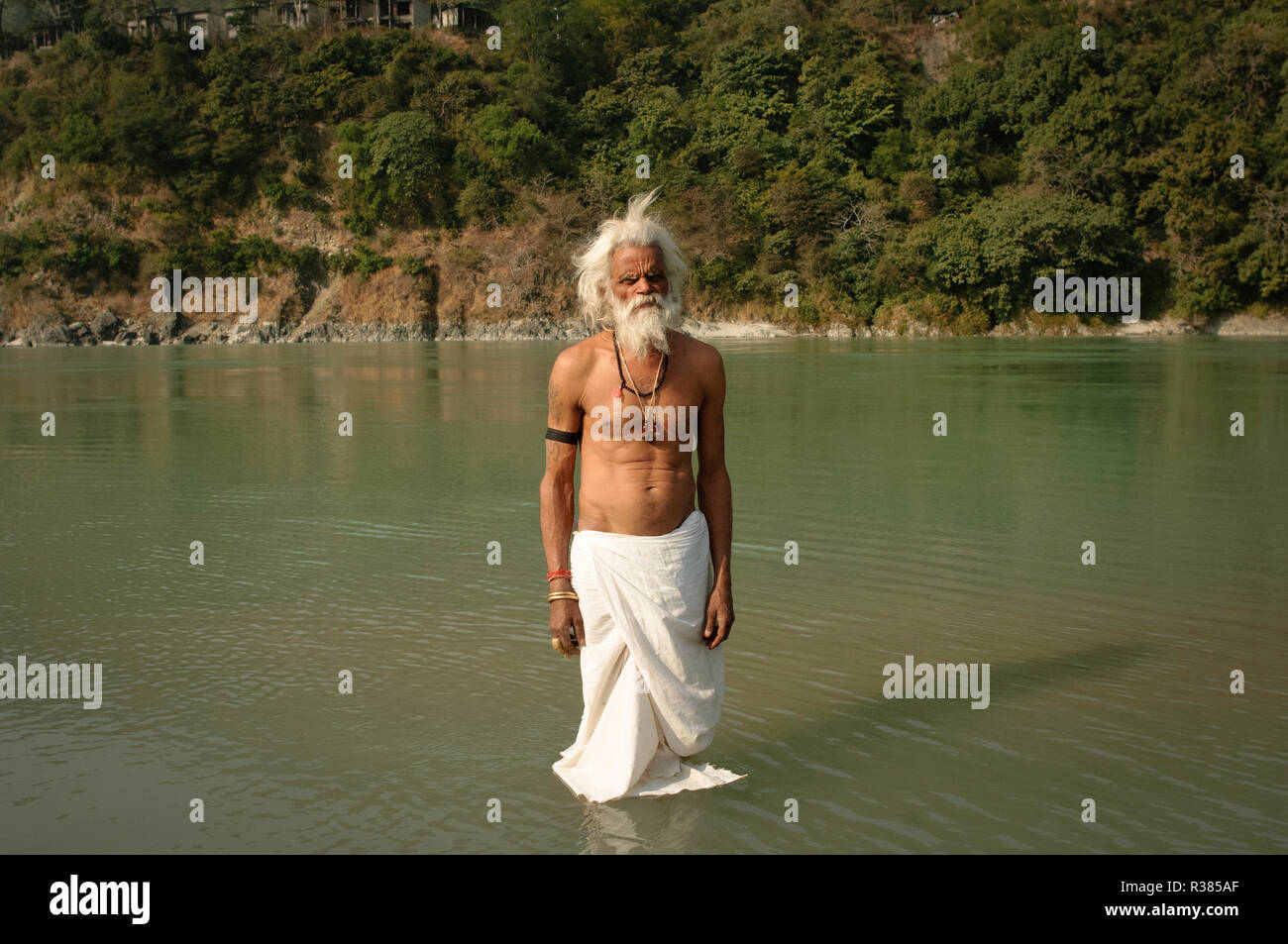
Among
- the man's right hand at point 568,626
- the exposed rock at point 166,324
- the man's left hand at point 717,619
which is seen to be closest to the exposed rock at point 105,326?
the exposed rock at point 166,324

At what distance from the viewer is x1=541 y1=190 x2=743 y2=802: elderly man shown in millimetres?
3975

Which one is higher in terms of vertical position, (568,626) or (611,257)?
(611,257)

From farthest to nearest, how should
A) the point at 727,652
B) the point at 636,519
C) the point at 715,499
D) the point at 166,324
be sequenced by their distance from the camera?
the point at 166,324, the point at 727,652, the point at 715,499, the point at 636,519

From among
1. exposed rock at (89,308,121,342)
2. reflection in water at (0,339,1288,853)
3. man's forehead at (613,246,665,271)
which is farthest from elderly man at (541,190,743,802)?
exposed rock at (89,308,121,342)

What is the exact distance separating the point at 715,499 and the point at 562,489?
0.55 metres

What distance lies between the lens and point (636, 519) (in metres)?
4.04

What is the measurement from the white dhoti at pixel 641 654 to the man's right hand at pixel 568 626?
0.04 meters

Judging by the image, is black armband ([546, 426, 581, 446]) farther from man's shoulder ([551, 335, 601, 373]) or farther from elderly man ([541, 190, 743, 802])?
man's shoulder ([551, 335, 601, 373])

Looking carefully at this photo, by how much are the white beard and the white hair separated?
0.06m

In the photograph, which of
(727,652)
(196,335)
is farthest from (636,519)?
(196,335)

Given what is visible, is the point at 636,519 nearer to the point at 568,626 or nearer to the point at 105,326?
the point at 568,626

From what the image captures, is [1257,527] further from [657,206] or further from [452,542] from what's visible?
[657,206]

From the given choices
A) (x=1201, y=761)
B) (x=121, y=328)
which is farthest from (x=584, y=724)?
(x=121, y=328)

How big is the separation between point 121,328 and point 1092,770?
63.6 meters
